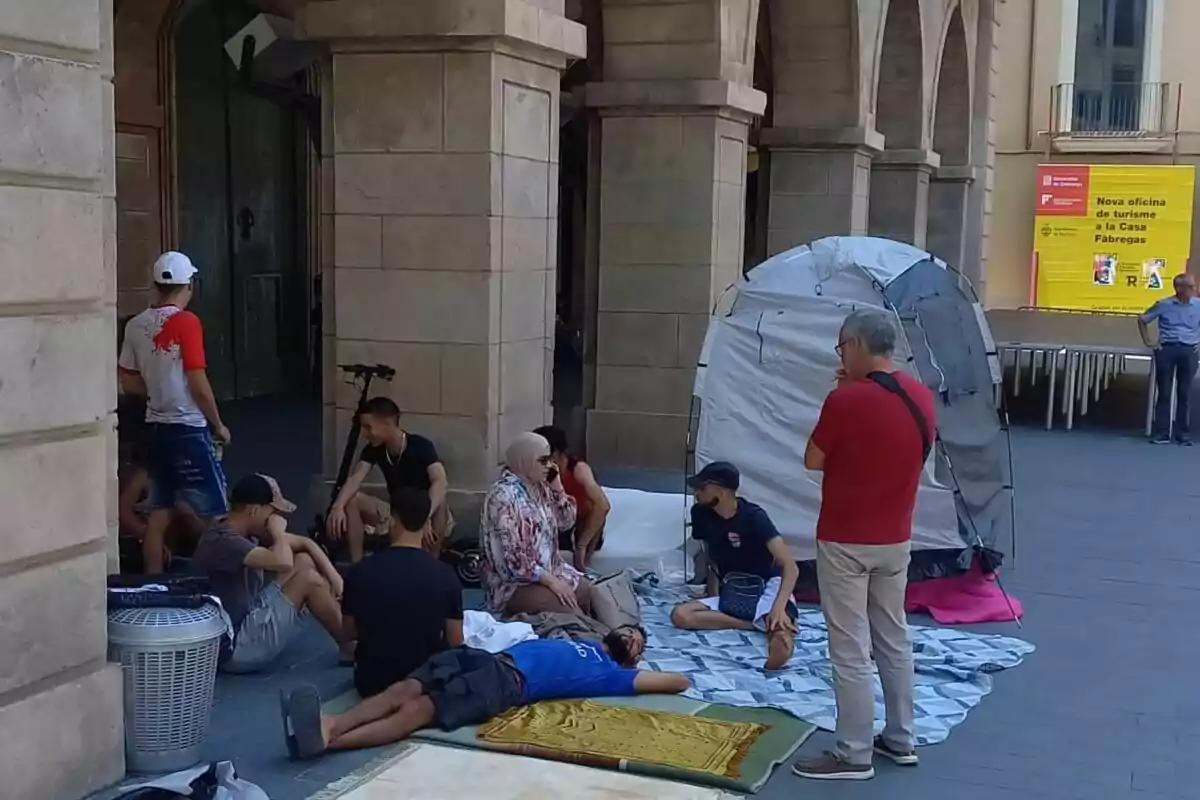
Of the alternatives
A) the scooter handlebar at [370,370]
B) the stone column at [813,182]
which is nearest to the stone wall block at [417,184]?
the scooter handlebar at [370,370]

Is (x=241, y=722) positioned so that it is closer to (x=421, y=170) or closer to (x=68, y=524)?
(x=68, y=524)

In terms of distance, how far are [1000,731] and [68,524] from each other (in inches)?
145

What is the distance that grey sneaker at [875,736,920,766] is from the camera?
5.48 meters

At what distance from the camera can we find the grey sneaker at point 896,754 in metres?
5.48

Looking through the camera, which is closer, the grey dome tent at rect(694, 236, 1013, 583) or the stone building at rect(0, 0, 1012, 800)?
the stone building at rect(0, 0, 1012, 800)

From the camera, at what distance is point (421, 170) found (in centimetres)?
804

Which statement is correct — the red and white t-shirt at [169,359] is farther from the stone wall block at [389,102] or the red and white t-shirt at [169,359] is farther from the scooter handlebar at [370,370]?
the stone wall block at [389,102]

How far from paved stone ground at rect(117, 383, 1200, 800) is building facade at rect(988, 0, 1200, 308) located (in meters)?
16.0

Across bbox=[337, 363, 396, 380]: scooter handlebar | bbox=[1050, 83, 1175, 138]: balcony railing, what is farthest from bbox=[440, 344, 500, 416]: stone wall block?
bbox=[1050, 83, 1175, 138]: balcony railing

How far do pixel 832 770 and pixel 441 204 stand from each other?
4.02 m

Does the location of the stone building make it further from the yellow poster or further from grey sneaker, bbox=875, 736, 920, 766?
the yellow poster

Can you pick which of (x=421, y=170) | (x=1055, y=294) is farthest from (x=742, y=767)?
(x=1055, y=294)

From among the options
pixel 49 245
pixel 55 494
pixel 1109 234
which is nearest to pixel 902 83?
pixel 1109 234

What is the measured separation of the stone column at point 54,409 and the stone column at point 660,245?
633 centimetres
